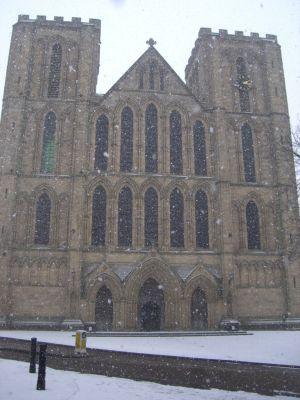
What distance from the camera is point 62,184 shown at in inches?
1094

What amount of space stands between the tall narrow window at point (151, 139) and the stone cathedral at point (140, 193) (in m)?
0.10

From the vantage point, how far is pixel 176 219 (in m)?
28.0

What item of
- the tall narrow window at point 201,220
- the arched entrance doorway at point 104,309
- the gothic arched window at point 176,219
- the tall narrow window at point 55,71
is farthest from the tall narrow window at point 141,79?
the arched entrance doorway at point 104,309

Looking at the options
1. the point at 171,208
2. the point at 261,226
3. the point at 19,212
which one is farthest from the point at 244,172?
the point at 19,212

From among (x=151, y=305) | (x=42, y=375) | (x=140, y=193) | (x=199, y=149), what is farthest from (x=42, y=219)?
(x=42, y=375)

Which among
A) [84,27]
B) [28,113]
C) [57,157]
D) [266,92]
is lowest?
[57,157]

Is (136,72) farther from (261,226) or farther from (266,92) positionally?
(261,226)

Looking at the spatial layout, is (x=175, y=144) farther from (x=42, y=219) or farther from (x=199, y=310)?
(x=199, y=310)

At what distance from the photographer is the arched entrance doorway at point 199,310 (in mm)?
26281

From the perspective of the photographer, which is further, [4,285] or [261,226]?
[261,226]

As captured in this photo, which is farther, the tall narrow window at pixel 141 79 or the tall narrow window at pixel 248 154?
the tall narrow window at pixel 141 79

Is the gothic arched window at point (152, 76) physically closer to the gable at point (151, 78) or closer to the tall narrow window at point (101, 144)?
the gable at point (151, 78)

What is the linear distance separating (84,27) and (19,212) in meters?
14.8

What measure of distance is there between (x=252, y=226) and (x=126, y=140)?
1038cm
